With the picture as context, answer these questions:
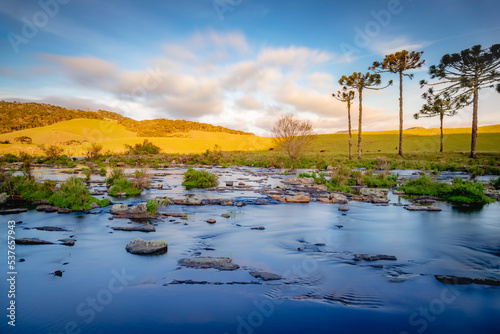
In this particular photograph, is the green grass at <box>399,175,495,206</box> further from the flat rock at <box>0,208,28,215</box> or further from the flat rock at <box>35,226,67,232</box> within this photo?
the flat rock at <box>0,208,28,215</box>

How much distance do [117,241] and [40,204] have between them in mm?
6579

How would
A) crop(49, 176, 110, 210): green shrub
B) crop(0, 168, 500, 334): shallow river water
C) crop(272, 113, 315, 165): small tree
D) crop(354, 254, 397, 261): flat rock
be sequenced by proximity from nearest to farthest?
crop(0, 168, 500, 334): shallow river water, crop(354, 254, 397, 261): flat rock, crop(49, 176, 110, 210): green shrub, crop(272, 113, 315, 165): small tree

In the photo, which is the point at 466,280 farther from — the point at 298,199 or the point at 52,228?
the point at 52,228

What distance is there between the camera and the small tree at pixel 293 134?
34.4 metres

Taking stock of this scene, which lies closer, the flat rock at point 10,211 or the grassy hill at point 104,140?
the flat rock at point 10,211

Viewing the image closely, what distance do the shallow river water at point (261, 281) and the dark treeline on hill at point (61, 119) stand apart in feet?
353

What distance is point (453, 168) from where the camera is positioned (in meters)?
28.6

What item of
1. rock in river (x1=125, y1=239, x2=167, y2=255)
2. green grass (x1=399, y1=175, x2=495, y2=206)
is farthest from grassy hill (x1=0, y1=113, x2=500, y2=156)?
rock in river (x1=125, y1=239, x2=167, y2=255)

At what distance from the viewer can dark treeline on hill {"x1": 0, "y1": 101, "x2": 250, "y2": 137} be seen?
347 feet

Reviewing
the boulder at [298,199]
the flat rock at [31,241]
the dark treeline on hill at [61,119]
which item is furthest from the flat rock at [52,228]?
the dark treeline on hill at [61,119]

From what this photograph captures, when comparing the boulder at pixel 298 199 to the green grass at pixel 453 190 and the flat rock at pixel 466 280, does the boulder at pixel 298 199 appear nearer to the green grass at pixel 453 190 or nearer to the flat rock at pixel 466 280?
the green grass at pixel 453 190

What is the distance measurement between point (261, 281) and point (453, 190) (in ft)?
44.9

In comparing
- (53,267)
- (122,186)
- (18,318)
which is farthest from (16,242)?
(122,186)

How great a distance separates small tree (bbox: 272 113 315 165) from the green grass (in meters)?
18.2
